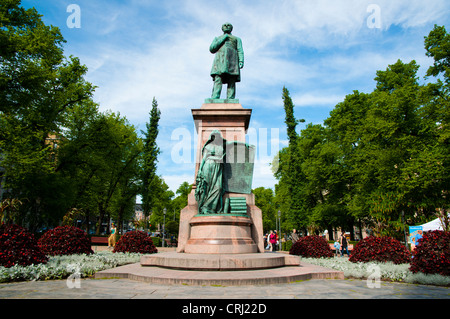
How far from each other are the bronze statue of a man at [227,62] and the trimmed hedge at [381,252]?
7.40 metres

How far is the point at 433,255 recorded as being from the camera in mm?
7438

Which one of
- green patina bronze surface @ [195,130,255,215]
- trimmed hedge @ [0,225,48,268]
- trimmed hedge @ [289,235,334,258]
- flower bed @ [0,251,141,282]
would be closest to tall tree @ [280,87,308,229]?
trimmed hedge @ [289,235,334,258]

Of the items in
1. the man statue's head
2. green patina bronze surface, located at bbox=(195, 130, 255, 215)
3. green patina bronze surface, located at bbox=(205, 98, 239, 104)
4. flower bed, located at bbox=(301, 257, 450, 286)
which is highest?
the man statue's head

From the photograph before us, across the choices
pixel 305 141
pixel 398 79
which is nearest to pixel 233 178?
pixel 398 79

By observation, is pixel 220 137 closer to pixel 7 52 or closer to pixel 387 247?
pixel 387 247

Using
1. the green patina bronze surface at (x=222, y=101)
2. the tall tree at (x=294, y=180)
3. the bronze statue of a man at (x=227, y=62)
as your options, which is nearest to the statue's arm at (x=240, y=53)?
the bronze statue of a man at (x=227, y=62)

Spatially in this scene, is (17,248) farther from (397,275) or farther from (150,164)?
(150,164)

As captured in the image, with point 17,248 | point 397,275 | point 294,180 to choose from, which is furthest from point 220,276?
point 294,180

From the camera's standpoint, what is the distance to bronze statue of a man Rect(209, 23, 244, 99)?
11.8m

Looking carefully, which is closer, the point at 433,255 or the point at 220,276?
the point at 220,276

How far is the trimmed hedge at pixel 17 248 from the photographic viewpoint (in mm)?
7574

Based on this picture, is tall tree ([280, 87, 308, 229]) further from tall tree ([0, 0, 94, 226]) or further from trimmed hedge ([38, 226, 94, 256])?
trimmed hedge ([38, 226, 94, 256])

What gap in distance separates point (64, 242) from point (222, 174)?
6364mm

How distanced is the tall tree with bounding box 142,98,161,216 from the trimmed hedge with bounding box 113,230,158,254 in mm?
26441
